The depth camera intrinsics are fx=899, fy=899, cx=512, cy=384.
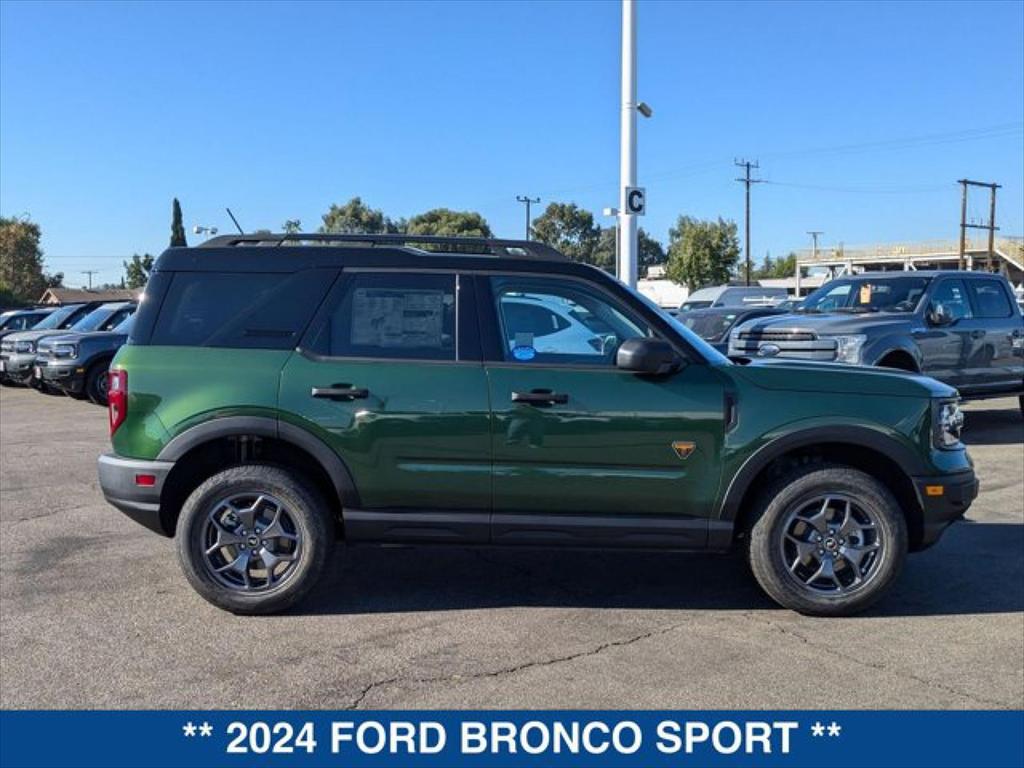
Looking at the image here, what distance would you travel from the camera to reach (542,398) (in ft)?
15.3

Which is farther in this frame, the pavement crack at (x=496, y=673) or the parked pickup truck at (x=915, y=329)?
the parked pickup truck at (x=915, y=329)

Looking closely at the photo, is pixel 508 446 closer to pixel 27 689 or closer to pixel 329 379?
pixel 329 379

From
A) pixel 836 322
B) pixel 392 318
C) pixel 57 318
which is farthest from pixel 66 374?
pixel 392 318

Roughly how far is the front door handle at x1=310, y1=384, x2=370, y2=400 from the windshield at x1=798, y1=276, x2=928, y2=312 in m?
8.04

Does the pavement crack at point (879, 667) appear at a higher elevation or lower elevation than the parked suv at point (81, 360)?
A: lower

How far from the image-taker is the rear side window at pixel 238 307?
4.85 metres

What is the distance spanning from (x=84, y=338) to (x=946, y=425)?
14.2 meters

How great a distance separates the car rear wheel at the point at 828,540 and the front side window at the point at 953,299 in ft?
23.0

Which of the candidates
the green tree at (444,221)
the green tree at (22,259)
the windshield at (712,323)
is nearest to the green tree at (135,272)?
the green tree at (22,259)

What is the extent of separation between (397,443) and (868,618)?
2700mm

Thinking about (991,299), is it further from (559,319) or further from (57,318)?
(57,318)

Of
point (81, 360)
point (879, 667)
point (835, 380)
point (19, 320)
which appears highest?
point (19, 320)

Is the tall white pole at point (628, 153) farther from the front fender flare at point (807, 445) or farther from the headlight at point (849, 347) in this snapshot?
the front fender flare at point (807, 445)

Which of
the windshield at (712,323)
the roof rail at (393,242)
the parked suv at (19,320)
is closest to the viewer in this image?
the roof rail at (393,242)
